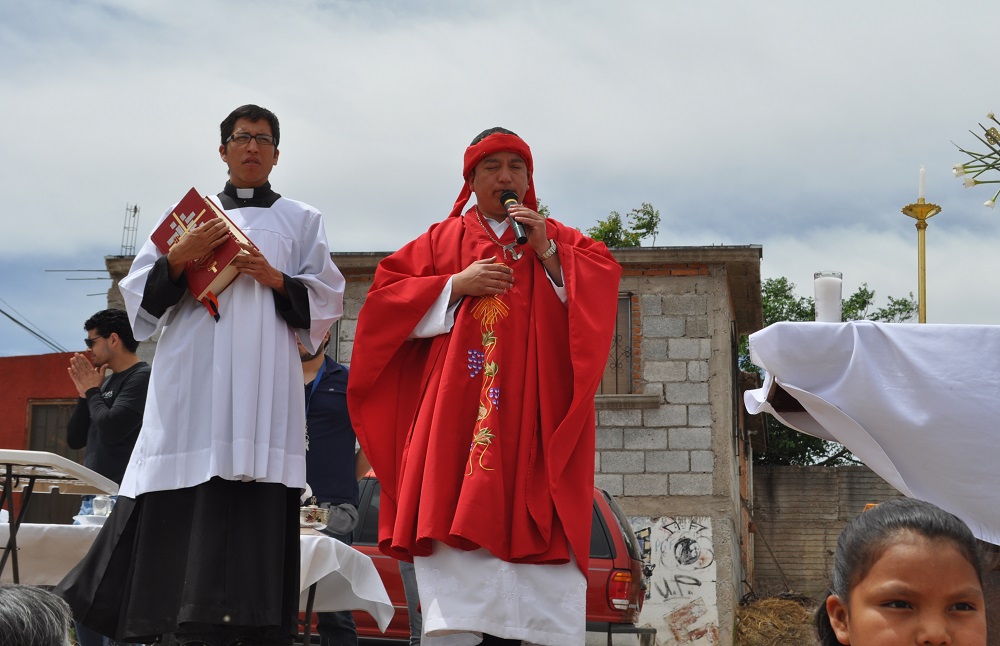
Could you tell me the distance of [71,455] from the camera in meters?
21.2

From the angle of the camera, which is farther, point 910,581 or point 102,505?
point 102,505

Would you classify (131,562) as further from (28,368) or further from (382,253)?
(28,368)

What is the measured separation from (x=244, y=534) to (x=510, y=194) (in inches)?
66.2

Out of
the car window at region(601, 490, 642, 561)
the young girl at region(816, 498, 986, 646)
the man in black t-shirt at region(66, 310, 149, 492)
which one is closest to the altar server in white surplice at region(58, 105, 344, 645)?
the man in black t-shirt at region(66, 310, 149, 492)

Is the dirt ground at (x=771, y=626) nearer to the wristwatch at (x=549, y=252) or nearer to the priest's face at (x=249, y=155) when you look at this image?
the wristwatch at (x=549, y=252)

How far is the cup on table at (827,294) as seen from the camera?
175 inches

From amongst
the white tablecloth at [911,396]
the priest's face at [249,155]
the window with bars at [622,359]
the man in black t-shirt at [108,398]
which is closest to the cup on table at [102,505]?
the man in black t-shirt at [108,398]

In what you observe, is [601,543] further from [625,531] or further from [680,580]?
[680,580]

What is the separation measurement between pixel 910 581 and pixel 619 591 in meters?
7.85

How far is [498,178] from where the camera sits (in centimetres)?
504

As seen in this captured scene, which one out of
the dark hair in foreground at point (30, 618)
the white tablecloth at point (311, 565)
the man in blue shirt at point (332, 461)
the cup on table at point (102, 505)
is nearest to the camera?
the dark hair in foreground at point (30, 618)

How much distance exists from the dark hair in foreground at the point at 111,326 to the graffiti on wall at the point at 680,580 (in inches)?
401

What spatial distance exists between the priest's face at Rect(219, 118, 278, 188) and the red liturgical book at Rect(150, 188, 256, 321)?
13.0 inches

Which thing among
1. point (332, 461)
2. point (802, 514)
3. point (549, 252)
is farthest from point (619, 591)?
point (802, 514)
